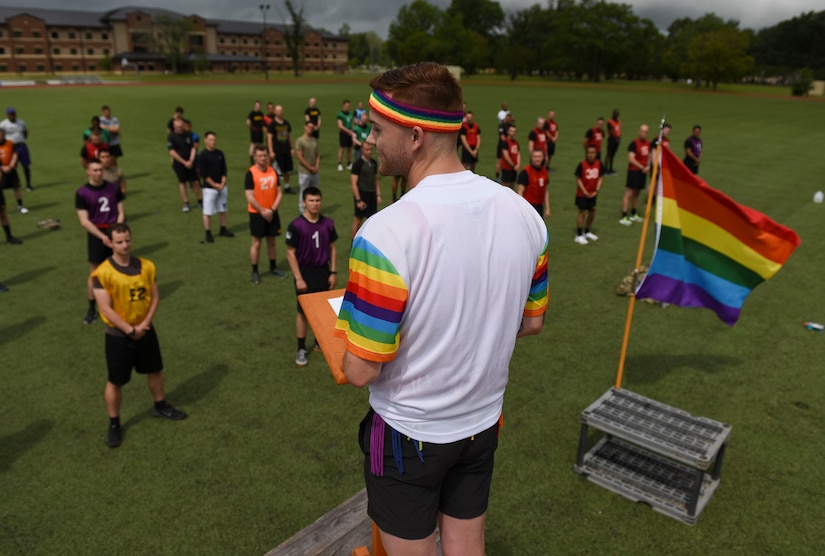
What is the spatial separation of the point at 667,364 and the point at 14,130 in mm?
17416

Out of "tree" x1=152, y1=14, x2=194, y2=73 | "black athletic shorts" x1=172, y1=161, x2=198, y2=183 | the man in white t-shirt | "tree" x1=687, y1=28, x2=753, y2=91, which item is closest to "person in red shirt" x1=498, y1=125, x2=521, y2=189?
"black athletic shorts" x1=172, y1=161, x2=198, y2=183

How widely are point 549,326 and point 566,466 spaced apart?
124 inches

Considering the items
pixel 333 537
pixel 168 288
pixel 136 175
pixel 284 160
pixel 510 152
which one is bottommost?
pixel 168 288

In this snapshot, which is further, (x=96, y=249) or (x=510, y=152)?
(x=510, y=152)

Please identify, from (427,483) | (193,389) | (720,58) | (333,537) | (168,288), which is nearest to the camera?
(427,483)

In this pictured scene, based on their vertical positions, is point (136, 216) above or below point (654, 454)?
above

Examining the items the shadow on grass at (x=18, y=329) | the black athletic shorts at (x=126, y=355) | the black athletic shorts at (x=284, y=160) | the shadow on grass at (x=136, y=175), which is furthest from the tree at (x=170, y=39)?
the black athletic shorts at (x=126, y=355)

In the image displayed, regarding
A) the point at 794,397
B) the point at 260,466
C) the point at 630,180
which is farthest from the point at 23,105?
the point at 794,397

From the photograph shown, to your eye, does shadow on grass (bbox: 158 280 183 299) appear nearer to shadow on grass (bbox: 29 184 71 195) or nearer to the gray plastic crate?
the gray plastic crate

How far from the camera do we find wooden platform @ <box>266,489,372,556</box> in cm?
360

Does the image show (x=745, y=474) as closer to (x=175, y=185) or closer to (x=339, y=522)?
(x=339, y=522)

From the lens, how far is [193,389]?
6.52m

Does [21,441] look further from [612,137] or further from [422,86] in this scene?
[612,137]

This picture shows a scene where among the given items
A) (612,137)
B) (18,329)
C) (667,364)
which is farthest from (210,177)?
(612,137)
